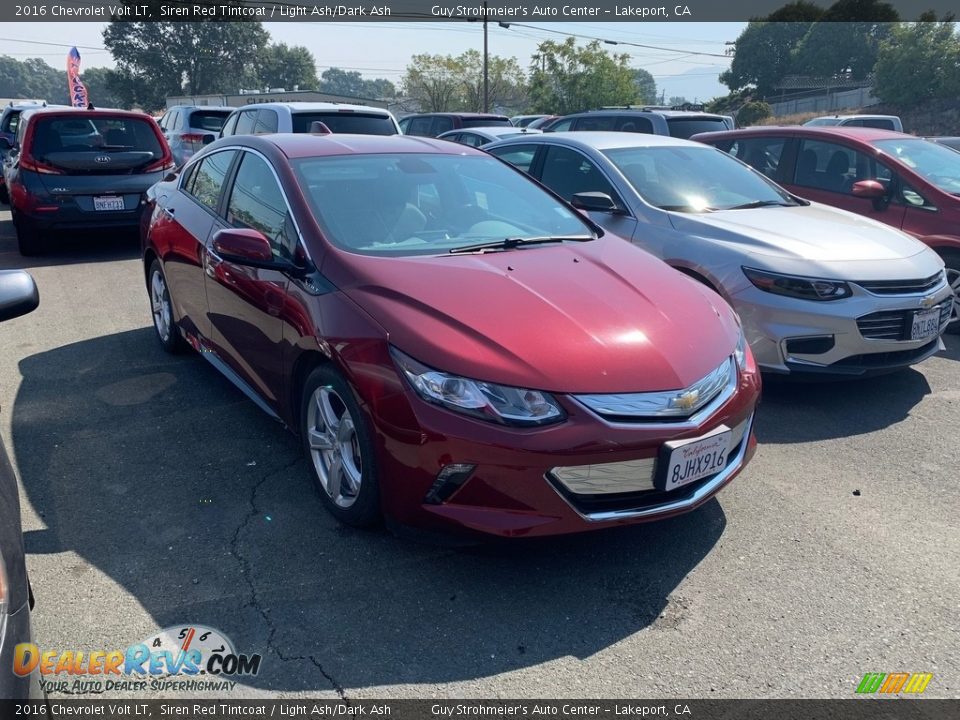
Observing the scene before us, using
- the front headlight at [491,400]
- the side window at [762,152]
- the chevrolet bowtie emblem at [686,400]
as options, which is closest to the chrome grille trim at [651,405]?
the chevrolet bowtie emblem at [686,400]

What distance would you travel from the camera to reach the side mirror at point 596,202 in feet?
18.8

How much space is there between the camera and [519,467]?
2.88 m

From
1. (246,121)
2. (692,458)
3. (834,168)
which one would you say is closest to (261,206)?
(692,458)

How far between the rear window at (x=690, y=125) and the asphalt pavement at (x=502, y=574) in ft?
29.4

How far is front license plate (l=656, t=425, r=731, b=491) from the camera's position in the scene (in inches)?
117

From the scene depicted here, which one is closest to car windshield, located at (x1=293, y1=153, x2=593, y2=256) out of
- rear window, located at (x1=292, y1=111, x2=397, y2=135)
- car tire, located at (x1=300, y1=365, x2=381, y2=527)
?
car tire, located at (x1=300, y1=365, x2=381, y2=527)

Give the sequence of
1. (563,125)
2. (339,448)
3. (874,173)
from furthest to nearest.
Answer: (563,125), (874,173), (339,448)

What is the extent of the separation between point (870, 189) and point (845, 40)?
2820 inches

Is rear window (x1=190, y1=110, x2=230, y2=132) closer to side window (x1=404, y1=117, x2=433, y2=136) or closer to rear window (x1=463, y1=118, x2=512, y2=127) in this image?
side window (x1=404, y1=117, x2=433, y2=136)

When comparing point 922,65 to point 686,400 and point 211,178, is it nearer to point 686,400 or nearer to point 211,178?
point 211,178

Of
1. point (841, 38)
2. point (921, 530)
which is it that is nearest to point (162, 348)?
point (921, 530)

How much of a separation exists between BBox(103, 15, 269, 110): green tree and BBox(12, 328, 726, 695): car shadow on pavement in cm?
7925

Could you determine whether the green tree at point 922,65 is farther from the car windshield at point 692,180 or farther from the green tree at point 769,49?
the car windshield at point 692,180

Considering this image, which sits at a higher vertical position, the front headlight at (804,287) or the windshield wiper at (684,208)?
the windshield wiper at (684,208)
